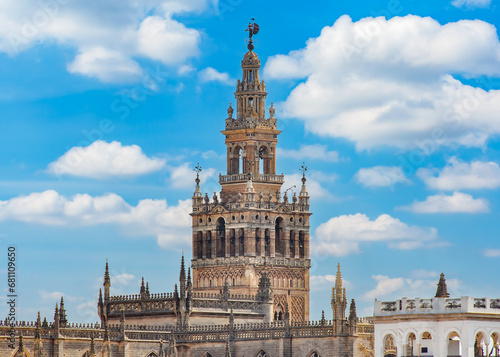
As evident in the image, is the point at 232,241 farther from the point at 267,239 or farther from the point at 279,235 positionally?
the point at 279,235

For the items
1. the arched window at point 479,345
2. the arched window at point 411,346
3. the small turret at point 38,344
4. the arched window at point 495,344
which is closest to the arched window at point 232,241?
the small turret at point 38,344

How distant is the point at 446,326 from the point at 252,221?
58.1m

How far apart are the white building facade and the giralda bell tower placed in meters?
51.9

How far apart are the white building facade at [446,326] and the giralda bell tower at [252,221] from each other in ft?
170


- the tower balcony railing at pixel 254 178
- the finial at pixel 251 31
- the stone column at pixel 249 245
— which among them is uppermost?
the finial at pixel 251 31

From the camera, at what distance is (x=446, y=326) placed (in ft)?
331

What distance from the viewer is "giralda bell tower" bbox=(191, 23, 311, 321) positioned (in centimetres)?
15688

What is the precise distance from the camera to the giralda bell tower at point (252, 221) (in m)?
157

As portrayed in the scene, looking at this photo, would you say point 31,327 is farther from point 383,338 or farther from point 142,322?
point 383,338

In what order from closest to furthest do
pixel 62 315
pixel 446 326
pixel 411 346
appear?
pixel 446 326
pixel 411 346
pixel 62 315

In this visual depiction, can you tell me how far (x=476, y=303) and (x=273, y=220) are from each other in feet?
193

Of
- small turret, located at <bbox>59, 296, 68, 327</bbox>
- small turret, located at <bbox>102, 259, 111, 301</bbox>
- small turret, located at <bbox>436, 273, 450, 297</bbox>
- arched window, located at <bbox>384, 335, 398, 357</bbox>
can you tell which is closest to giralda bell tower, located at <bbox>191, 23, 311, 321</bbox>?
small turret, located at <bbox>102, 259, 111, 301</bbox>

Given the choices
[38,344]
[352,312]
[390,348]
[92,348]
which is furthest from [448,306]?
[38,344]

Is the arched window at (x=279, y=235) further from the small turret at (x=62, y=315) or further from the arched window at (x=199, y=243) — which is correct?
the small turret at (x=62, y=315)
